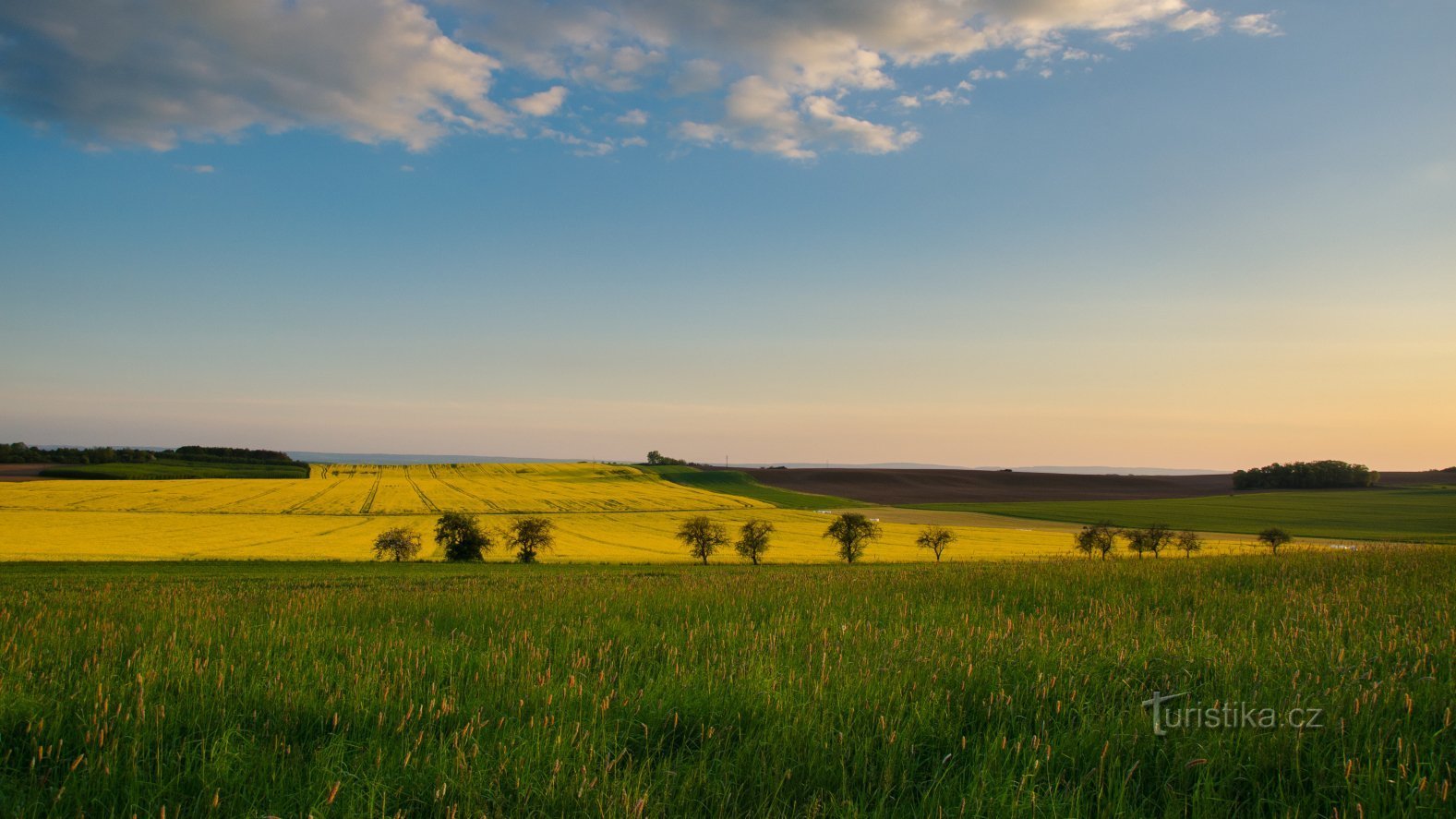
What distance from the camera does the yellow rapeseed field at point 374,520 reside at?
53656 mm

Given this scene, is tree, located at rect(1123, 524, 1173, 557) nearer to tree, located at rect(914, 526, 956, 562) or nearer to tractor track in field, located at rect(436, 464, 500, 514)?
tree, located at rect(914, 526, 956, 562)

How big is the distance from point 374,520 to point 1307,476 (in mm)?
160278

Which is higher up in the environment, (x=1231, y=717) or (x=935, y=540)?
(x=1231, y=717)

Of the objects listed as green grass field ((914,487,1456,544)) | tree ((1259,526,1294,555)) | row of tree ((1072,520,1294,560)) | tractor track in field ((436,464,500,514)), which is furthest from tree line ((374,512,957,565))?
green grass field ((914,487,1456,544))

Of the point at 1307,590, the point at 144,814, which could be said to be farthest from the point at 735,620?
the point at 1307,590

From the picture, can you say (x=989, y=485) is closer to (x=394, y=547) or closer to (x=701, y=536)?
(x=701, y=536)

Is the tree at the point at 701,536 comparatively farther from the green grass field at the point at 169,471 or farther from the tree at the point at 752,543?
the green grass field at the point at 169,471

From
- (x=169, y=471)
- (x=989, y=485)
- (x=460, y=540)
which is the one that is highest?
(x=989, y=485)

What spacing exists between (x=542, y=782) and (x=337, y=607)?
613 centimetres

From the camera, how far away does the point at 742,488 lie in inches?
5133

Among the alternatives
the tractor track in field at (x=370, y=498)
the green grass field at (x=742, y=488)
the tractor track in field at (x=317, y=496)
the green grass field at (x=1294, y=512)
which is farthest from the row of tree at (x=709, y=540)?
the green grass field at (x=742, y=488)

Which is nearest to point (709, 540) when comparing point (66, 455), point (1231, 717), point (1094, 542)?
point (1094, 542)

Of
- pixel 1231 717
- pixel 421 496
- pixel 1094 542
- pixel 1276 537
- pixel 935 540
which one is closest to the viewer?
pixel 1231 717

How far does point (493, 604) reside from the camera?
8.52 meters
